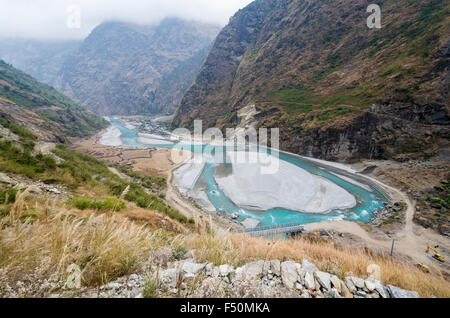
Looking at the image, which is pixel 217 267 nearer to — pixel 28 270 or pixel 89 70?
pixel 28 270

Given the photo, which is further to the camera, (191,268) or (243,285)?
(191,268)

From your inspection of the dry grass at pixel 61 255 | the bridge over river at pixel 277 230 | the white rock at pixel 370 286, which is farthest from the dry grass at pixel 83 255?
the bridge over river at pixel 277 230

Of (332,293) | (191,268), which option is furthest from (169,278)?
(332,293)

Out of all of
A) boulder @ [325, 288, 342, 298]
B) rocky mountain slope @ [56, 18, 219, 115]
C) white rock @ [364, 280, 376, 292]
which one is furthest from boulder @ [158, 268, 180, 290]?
rocky mountain slope @ [56, 18, 219, 115]

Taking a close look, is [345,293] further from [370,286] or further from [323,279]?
[370,286]

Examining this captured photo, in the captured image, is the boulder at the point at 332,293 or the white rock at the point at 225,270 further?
the white rock at the point at 225,270

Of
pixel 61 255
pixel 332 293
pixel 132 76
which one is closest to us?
pixel 61 255

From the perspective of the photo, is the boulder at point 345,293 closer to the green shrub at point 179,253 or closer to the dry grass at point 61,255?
the green shrub at point 179,253

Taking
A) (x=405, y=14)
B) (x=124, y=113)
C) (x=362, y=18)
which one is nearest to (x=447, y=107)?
(x=405, y=14)

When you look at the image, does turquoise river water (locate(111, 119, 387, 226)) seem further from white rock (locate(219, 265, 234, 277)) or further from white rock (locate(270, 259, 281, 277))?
white rock (locate(219, 265, 234, 277))
